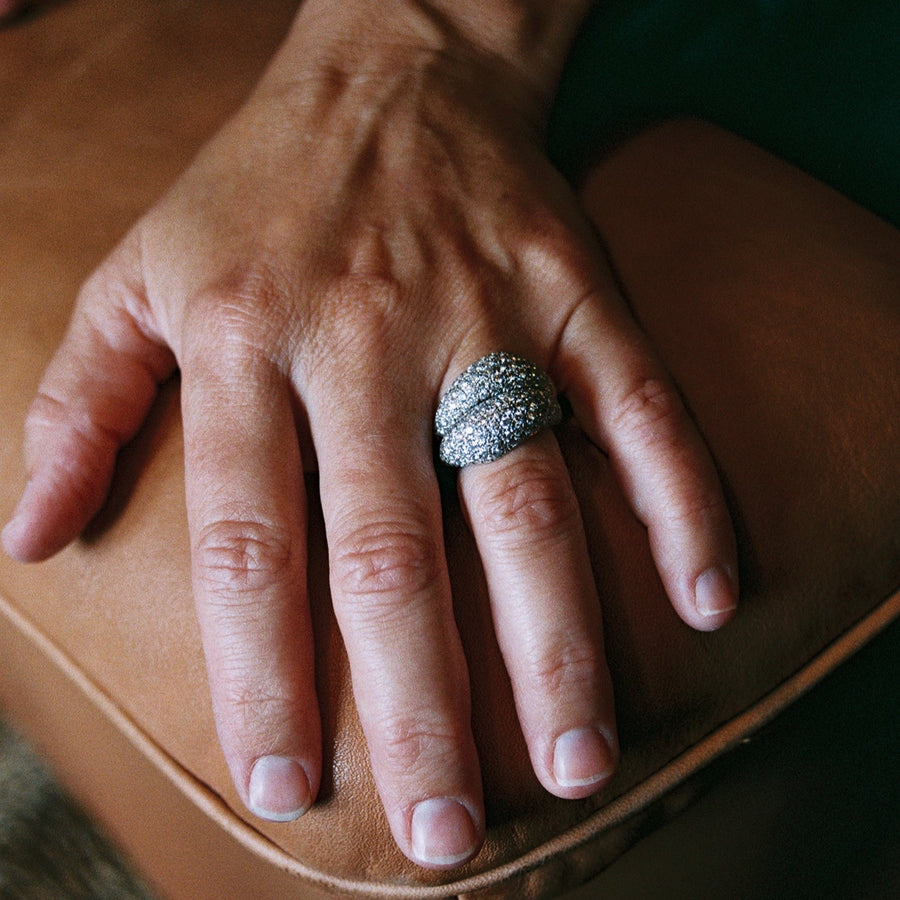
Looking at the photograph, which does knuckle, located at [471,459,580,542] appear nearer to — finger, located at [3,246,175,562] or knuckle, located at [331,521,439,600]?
knuckle, located at [331,521,439,600]

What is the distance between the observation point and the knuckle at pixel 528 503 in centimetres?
45

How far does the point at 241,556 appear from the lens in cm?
45

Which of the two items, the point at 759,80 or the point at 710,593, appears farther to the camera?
the point at 759,80

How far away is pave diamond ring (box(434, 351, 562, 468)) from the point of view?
0.47m

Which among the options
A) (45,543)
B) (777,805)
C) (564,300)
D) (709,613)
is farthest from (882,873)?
(45,543)

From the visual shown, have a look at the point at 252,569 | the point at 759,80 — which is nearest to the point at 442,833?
Answer: the point at 252,569

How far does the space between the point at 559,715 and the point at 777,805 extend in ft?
0.91

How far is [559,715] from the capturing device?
1.37 ft

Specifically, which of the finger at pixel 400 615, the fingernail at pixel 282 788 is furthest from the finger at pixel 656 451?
the fingernail at pixel 282 788

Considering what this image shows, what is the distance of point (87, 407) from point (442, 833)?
1.09 ft

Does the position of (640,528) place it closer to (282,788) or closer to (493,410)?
(493,410)

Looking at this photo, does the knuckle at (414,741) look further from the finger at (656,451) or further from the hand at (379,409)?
the finger at (656,451)

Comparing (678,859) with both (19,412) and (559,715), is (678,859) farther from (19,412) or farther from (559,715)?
(19,412)

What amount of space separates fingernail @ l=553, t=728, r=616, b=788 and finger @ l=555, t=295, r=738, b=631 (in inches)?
3.5
